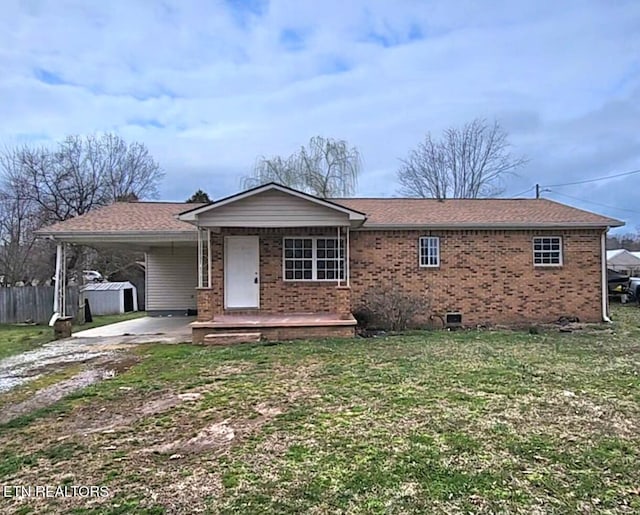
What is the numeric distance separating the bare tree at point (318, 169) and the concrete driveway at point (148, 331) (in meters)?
11.0

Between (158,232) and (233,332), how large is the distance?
3899 mm

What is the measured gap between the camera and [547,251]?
13.6 meters

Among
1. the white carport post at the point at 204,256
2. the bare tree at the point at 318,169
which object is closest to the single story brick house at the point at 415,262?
the white carport post at the point at 204,256

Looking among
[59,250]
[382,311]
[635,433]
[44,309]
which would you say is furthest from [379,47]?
[44,309]

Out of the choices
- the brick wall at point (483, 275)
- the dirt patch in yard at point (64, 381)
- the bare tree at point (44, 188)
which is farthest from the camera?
the bare tree at point (44, 188)

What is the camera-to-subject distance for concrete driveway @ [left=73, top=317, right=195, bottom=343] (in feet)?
38.2

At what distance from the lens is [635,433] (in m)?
4.58

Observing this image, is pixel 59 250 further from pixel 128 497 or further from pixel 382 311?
pixel 128 497

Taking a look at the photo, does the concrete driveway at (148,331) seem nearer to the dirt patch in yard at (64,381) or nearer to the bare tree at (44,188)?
the dirt patch in yard at (64,381)

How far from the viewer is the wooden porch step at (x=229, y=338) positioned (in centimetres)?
1052

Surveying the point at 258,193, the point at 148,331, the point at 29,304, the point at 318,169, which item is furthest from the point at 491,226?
the point at 29,304

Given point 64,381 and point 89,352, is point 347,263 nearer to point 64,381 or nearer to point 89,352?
point 89,352

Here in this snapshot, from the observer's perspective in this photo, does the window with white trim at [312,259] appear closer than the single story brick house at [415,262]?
No

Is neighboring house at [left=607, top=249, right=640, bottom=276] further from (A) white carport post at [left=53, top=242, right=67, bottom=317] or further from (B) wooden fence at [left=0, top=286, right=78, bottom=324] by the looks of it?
(A) white carport post at [left=53, top=242, right=67, bottom=317]
